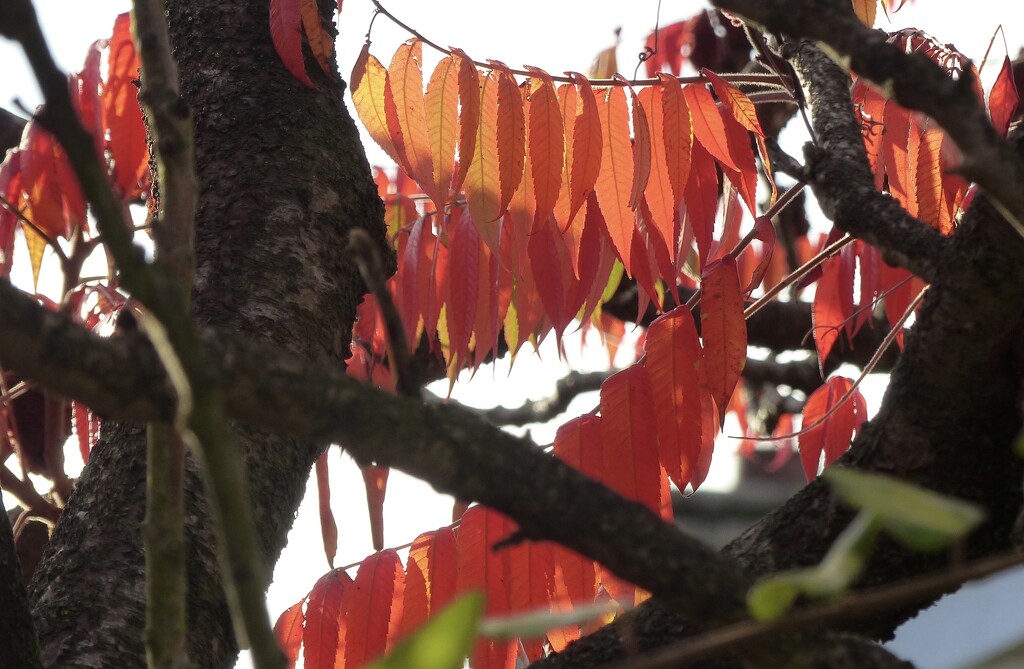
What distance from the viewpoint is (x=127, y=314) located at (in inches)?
25.5

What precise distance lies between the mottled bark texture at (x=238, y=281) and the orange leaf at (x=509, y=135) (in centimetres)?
23

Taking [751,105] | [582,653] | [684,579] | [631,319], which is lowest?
[684,579]

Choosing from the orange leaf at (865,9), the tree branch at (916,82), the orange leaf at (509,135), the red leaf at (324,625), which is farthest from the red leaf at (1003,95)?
the red leaf at (324,625)

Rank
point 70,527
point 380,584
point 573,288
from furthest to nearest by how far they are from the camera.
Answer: point 573,288 < point 380,584 < point 70,527

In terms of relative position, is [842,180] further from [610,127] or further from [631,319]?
[631,319]

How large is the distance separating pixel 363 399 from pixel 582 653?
621 millimetres

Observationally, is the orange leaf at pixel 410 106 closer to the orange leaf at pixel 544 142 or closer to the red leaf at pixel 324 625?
the orange leaf at pixel 544 142

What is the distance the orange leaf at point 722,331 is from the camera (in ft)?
4.86


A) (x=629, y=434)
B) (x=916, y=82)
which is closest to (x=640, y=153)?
(x=629, y=434)

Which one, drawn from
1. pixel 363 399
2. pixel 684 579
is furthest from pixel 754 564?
pixel 363 399

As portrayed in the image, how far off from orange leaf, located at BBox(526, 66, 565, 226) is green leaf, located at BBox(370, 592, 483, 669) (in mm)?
1200

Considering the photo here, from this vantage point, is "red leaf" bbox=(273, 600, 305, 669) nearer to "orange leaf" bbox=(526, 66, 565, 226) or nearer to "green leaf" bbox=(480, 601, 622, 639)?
"orange leaf" bbox=(526, 66, 565, 226)

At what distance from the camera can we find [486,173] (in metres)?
1.66

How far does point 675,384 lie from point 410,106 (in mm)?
646
